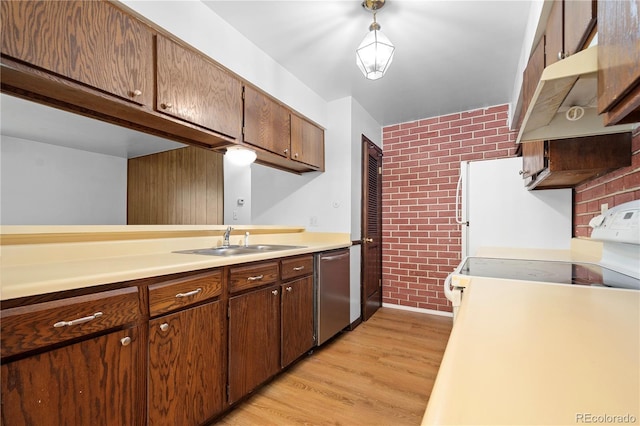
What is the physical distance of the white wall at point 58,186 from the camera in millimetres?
1161

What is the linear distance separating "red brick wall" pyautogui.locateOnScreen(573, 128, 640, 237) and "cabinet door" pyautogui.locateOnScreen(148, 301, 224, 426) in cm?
204

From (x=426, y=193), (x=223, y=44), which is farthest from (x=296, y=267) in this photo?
(x=426, y=193)

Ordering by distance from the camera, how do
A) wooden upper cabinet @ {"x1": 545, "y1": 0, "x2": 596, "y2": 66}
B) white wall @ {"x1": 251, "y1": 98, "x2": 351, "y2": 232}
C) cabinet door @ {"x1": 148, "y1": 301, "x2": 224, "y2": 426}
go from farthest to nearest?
white wall @ {"x1": 251, "y1": 98, "x2": 351, "y2": 232}
cabinet door @ {"x1": 148, "y1": 301, "x2": 224, "y2": 426}
wooden upper cabinet @ {"x1": 545, "y1": 0, "x2": 596, "y2": 66}

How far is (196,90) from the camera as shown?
1.60m

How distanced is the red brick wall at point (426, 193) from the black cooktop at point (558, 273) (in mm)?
1756

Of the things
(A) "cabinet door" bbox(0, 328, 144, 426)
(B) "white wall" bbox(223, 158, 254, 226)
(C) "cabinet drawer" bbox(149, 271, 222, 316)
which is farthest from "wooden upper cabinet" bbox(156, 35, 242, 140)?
(A) "cabinet door" bbox(0, 328, 144, 426)

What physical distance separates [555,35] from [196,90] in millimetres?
1813

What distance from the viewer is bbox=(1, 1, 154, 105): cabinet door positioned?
3.26 feet

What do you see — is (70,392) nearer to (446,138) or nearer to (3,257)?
(3,257)

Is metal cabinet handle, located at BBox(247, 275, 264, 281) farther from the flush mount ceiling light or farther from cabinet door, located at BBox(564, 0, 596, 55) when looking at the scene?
cabinet door, located at BBox(564, 0, 596, 55)

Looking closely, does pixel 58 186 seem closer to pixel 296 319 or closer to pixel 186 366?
pixel 186 366

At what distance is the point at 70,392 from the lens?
889 mm

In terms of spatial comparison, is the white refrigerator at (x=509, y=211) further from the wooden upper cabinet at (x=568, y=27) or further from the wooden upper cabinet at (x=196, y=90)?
the wooden upper cabinet at (x=196, y=90)

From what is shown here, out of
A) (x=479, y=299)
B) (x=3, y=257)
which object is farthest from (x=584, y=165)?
(x=3, y=257)
